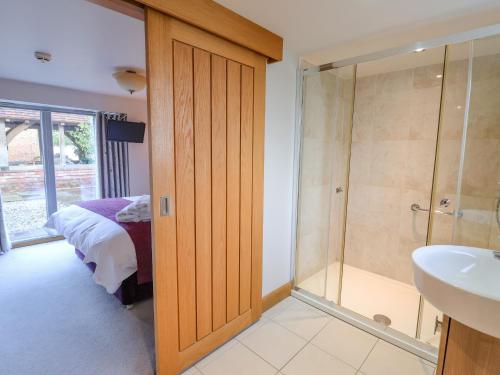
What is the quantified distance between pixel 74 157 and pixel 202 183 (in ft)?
12.4

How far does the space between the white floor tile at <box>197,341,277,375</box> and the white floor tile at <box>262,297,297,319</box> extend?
1.43 feet

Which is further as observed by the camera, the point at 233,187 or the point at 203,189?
the point at 233,187

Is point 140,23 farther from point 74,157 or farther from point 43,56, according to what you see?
point 74,157

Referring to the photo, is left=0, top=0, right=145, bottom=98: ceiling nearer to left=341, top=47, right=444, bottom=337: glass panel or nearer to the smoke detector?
the smoke detector

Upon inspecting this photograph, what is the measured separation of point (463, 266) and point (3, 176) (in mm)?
5197

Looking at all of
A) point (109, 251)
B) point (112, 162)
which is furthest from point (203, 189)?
point (112, 162)

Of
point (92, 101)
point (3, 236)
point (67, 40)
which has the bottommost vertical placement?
point (3, 236)

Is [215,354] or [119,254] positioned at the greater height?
[119,254]

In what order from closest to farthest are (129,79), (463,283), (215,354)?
1. (463,283)
2. (215,354)
3. (129,79)

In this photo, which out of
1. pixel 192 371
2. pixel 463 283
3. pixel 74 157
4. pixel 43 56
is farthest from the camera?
pixel 74 157

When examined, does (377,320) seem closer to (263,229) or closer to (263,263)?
(263,263)

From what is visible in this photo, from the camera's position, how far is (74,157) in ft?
14.1

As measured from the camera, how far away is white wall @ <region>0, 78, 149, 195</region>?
Result: 3.48 meters

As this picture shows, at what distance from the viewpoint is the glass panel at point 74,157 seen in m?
4.13
